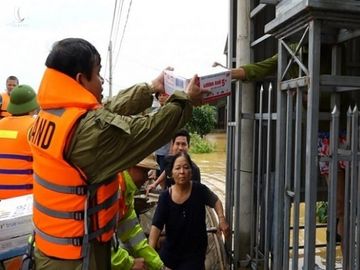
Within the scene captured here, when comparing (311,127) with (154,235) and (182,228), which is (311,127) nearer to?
(182,228)

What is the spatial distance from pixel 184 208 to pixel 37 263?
5.71 ft

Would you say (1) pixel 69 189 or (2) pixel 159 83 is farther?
(2) pixel 159 83

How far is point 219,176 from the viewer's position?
14914 mm

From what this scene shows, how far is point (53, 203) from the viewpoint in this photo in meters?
2.02

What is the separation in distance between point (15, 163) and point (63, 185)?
1908mm

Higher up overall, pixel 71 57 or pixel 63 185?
pixel 71 57

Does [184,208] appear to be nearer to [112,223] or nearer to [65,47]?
[112,223]

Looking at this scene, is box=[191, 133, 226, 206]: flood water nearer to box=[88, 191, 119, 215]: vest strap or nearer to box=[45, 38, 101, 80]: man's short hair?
box=[88, 191, 119, 215]: vest strap

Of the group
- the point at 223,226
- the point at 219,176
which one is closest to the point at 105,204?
the point at 223,226

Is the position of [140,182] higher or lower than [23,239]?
higher

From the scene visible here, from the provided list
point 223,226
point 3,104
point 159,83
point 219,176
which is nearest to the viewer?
point 159,83

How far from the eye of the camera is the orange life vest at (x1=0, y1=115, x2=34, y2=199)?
3670 mm

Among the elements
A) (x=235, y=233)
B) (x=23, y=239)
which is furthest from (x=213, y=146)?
(x=23, y=239)

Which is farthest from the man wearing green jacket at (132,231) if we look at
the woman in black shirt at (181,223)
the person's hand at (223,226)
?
the person's hand at (223,226)
